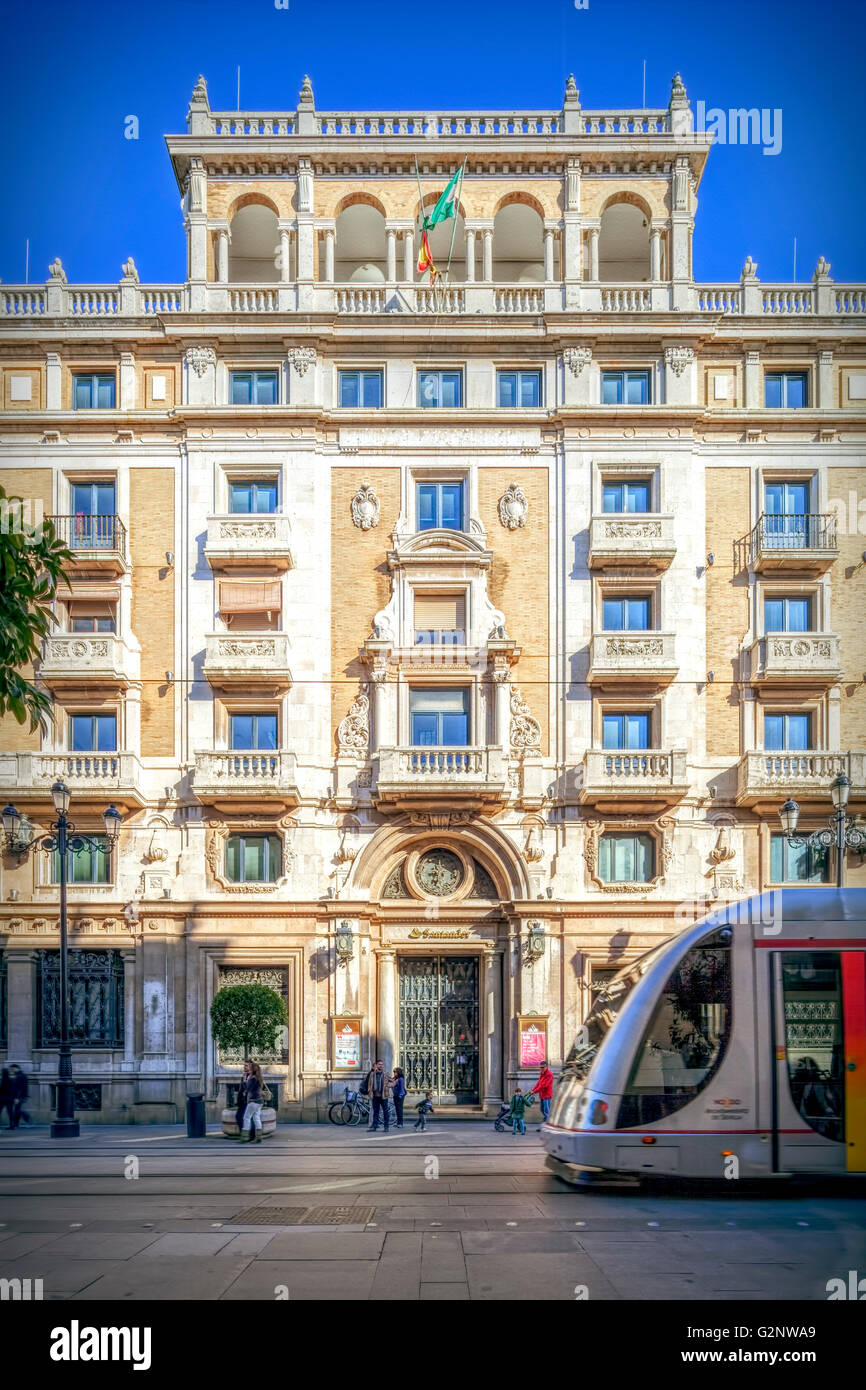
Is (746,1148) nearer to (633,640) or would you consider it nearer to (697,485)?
(633,640)

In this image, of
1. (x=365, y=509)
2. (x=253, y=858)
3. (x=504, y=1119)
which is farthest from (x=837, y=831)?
(x=365, y=509)

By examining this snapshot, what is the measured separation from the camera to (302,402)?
27656 mm

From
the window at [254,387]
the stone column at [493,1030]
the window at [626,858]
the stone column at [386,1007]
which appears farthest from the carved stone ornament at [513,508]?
the stone column at [386,1007]

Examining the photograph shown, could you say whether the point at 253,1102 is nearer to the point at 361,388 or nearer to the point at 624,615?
the point at 624,615

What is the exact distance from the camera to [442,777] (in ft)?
85.7

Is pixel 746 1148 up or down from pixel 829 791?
down

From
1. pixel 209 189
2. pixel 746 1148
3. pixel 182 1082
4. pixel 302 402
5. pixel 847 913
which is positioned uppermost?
pixel 209 189

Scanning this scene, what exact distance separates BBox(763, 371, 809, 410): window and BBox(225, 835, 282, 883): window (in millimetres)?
15163

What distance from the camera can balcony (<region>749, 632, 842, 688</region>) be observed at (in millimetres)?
26859

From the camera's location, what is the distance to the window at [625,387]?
92.5 ft

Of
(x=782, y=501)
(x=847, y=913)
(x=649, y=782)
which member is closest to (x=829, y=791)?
(x=649, y=782)

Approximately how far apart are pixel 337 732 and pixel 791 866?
10.5m

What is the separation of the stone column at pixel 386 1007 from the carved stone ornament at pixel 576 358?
13.7 metres

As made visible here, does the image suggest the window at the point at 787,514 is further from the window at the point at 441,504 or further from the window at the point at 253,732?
the window at the point at 253,732
